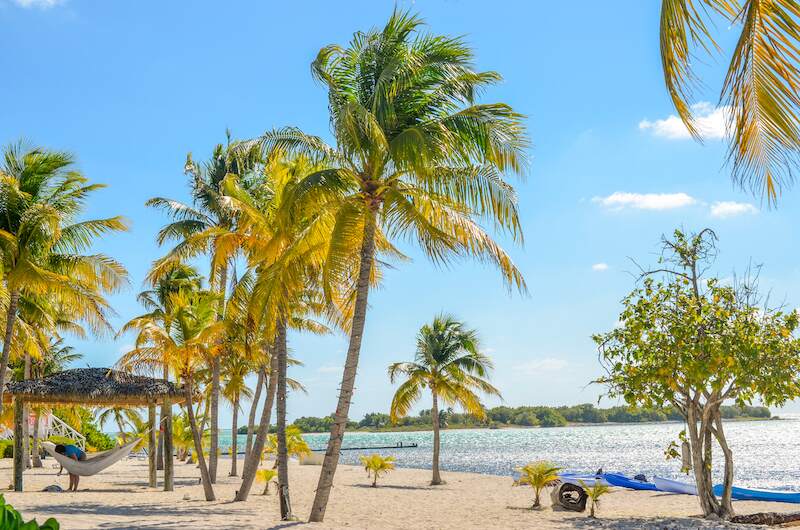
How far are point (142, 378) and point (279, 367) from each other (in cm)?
581

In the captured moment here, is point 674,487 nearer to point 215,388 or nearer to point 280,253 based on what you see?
point 215,388

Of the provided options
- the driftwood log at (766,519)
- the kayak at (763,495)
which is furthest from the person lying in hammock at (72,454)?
the kayak at (763,495)

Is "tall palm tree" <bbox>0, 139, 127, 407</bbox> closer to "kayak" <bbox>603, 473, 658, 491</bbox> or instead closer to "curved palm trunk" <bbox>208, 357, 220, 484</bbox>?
"curved palm trunk" <bbox>208, 357, 220, 484</bbox>

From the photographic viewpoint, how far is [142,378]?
17.6 metres

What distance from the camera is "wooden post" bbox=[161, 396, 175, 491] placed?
1769 cm

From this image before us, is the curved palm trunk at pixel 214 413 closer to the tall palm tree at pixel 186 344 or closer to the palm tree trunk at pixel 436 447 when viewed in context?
the tall palm tree at pixel 186 344

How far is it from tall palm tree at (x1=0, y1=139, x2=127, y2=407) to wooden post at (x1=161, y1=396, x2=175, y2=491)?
3060mm

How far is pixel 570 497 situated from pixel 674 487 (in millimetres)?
6567

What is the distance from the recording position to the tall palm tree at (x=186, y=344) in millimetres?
Result: 15374

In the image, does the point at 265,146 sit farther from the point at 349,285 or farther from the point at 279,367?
the point at 279,367

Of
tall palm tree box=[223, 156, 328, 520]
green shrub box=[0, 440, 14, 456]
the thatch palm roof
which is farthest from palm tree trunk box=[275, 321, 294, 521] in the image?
green shrub box=[0, 440, 14, 456]

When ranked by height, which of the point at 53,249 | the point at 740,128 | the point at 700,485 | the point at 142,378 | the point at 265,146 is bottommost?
the point at 700,485

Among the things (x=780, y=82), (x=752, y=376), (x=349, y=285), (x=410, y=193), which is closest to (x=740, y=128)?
(x=780, y=82)

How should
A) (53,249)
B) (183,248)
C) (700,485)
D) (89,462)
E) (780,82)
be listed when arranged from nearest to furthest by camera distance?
1. (780,82)
2. (700,485)
3. (53,249)
4. (89,462)
5. (183,248)
